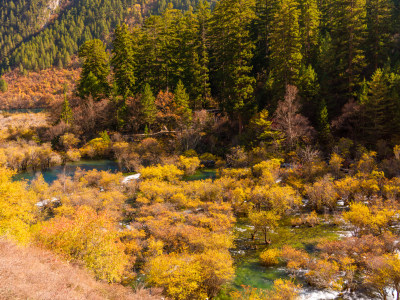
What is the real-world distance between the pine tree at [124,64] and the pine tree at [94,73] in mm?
4419

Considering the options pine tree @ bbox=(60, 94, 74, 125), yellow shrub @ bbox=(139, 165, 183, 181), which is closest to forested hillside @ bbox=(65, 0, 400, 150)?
pine tree @ bbox=(60, 94, 74, 125)

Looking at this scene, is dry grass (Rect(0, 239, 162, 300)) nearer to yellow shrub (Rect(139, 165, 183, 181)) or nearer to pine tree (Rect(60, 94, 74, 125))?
yellow shrub (Rect(139, 165, 183, 181))

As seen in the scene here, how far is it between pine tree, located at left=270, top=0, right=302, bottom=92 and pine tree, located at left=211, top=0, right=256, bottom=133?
10.7ft

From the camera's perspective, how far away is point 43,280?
25.6ft

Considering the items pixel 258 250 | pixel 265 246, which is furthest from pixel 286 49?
pixel 258 250

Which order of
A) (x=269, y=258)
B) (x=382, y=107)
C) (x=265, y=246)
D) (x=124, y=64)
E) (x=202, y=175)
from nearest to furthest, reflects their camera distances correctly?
(x=269, y=258) < (x=265, y=246) < (x=382, y=107) < (x=202, y=175) < (x=124, y=64)

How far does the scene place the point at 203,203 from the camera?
1941cm

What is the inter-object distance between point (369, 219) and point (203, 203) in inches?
409

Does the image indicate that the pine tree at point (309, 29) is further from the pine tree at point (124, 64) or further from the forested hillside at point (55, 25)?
the forested hillside at point (55, 25)

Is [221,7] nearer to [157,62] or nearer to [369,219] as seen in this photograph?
[157,62]

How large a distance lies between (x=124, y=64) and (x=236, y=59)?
19.5m

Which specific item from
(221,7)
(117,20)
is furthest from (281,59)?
(117,20)

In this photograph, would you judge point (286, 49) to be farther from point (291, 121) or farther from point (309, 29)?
point (291, 121)

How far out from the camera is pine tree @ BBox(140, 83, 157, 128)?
38750 mm
